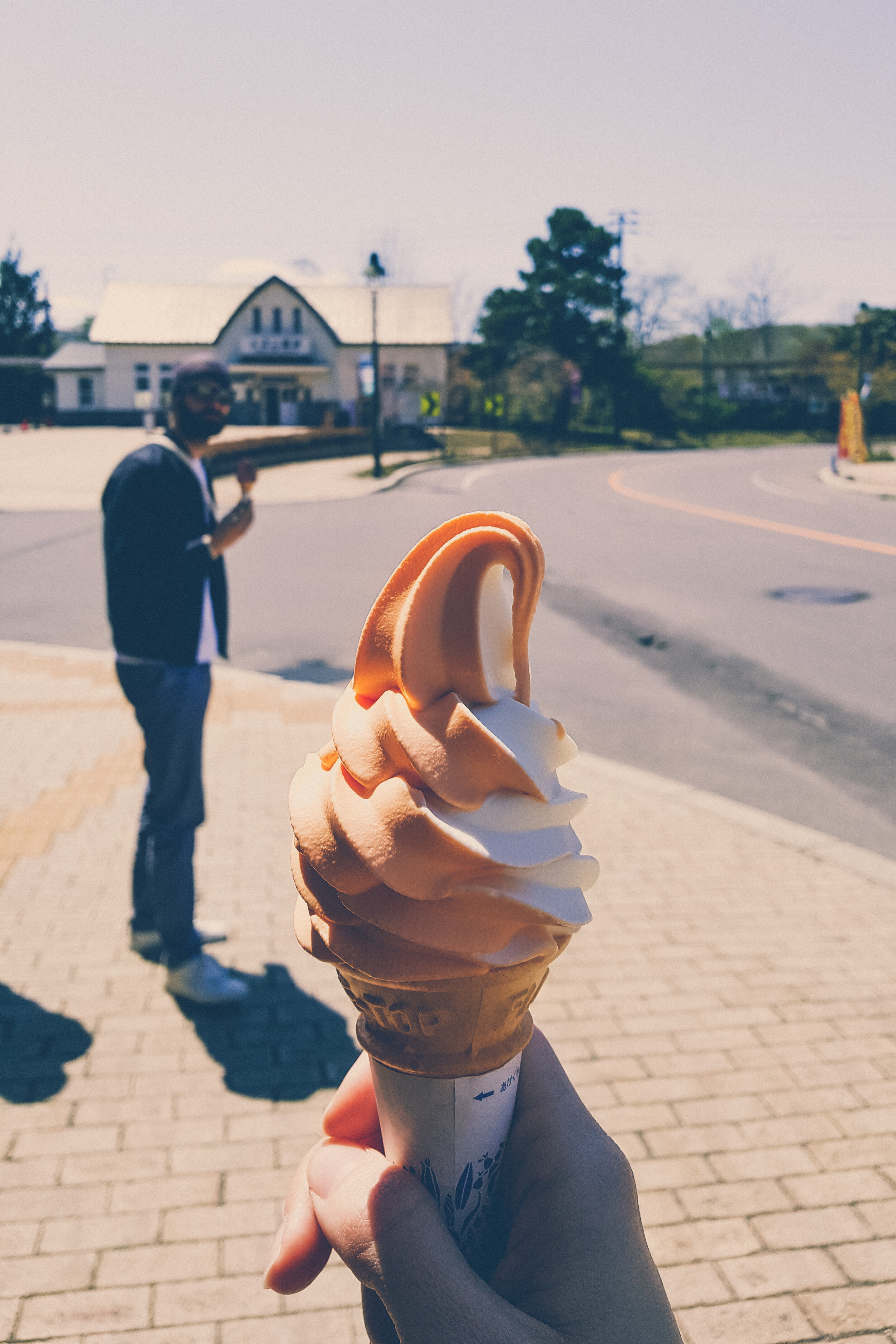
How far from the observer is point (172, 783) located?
3.81m

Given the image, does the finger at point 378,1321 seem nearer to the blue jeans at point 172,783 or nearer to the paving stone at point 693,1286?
the paving stone at point 693,1286

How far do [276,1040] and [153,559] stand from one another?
5.80ft

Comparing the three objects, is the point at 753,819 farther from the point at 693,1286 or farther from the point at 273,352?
the point at 273,352

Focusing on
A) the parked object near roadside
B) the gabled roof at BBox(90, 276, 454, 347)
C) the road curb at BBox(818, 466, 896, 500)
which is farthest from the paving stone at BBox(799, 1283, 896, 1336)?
the gabled roof at BBox(90, 276, 454, 347)

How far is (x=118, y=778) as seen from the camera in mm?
6352

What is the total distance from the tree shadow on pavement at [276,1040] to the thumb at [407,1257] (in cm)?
207

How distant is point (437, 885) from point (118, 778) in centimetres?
538

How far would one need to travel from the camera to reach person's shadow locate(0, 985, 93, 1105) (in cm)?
339

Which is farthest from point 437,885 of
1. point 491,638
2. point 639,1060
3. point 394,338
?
point 394,338

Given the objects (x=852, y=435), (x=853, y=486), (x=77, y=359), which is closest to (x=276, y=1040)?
(x=853, y=486)

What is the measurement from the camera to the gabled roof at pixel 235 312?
185 feet

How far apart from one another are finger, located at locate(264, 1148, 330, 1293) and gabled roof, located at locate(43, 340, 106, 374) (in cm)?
6083

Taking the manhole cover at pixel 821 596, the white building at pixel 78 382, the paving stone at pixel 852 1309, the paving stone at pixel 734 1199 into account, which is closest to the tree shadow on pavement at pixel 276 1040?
the paving stone at pixel 734 1199

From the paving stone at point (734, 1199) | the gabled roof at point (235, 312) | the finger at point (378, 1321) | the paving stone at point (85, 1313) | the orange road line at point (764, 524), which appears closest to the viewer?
the finger at point (378, 1321)
